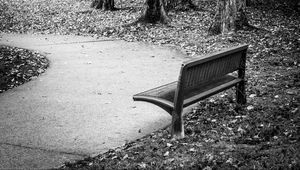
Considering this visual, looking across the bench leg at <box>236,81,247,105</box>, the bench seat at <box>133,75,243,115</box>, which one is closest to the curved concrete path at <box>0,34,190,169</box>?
the bench seat at <box>133,75,243,115</box>

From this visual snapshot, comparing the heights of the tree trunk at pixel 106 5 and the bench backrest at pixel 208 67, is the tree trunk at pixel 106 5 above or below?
below

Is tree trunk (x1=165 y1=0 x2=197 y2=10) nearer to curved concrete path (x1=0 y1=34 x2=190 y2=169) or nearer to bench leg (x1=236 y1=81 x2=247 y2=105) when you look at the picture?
curved concrete path (x1=0 y1=34 x2=190 y2=169)

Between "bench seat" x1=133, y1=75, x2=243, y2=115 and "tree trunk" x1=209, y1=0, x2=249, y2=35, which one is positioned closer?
"bench seat" x1=133, y1=75, x2=243, y2=115

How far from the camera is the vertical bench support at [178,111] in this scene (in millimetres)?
4942

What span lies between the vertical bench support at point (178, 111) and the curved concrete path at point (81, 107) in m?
0.72

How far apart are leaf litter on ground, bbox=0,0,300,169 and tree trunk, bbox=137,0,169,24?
0.49m

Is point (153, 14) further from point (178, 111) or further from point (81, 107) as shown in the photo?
point (178, 111)

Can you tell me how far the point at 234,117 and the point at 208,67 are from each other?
116 cm

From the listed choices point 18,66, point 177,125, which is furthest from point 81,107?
point 18,66

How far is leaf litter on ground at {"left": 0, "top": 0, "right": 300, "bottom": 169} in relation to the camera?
4535 millimetres

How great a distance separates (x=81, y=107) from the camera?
7035 mm

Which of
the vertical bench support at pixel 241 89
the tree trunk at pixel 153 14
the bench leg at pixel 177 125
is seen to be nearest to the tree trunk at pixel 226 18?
the tree trunk at pixel 153 14

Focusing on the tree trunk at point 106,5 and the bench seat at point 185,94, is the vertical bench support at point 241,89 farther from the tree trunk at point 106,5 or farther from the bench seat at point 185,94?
the tree trunk at point 106,5

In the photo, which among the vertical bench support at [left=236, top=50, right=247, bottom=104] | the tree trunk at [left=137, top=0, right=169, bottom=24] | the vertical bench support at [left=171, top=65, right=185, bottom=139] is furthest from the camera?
the tree trunk at [left=137, top=0, right=169, bottom=24]
